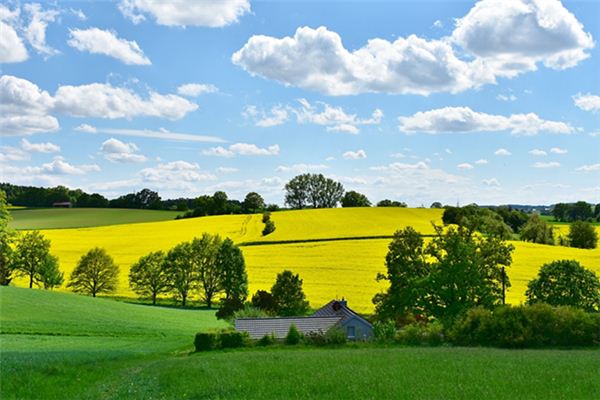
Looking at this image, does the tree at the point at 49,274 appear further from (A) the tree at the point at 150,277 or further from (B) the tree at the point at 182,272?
(B) the tree at the point at 182,272

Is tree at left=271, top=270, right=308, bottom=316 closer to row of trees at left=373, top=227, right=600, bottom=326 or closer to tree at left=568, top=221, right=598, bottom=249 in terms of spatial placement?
row of trees at left=373, top=227, right=600, bottom=326

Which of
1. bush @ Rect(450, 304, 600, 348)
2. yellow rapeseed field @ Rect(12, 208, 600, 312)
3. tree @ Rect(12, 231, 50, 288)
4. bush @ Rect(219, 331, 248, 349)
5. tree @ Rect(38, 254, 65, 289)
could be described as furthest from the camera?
tree @ Rect(12, 231, 50, 288)

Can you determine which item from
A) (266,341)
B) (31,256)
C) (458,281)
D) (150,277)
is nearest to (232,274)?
(150,277)

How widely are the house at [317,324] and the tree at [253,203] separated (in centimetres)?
8710

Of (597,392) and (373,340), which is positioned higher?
(597,392)

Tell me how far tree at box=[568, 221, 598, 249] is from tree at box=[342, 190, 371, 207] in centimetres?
5141

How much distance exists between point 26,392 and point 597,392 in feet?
53.8

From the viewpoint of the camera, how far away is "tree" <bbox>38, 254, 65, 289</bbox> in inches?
2813

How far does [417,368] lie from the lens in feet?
68.7

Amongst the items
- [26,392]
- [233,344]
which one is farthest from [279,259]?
[26,392]

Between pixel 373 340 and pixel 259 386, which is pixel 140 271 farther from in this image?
pixel 259 386

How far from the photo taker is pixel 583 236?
3888 inches

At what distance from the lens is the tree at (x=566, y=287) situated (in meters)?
43.8

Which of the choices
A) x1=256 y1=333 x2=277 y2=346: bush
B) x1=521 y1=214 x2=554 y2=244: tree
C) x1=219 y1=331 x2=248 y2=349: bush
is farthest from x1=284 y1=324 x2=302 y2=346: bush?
x1=521 y1=214 x2=554 y2=244: tree
